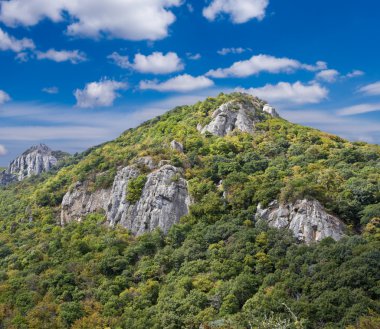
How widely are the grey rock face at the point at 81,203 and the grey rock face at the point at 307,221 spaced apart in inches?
1146

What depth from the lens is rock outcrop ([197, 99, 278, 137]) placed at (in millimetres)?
74375

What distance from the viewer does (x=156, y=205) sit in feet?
171

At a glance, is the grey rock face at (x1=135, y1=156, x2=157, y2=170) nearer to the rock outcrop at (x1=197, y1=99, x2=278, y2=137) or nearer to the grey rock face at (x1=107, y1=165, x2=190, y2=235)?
the grey rock face at (x1=107, y1=165, x2=190, y2=235)

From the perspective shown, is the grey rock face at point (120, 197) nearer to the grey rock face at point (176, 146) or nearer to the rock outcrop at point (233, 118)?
the grey rock face at point (176, 146)

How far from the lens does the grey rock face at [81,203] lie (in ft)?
197

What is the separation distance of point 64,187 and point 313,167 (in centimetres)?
4382

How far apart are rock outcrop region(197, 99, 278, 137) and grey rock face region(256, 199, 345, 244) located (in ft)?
112

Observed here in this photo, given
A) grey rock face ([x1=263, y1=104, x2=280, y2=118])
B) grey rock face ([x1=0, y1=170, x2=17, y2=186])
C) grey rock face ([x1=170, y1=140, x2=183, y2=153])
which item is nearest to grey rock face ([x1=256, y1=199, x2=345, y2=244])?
grey rock face ([x1=170, y1=140, x2=183, y2=153])

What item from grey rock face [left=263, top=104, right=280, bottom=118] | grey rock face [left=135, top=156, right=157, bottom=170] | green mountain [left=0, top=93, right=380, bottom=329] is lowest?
green mountain [left=0, top=93, right=380, bottom=329]

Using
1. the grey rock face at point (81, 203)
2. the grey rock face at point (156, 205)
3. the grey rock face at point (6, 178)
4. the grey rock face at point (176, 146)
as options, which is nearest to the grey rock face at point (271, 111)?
the grey rock face at point (176, 146)

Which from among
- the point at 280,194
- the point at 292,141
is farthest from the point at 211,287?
the point at 292,141

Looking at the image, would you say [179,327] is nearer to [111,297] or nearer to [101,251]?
[111,297]

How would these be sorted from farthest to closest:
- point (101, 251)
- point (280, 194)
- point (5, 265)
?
point (5, 265)
point (101, 251)
point (280, 194)

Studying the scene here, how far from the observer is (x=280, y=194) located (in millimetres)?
43219
